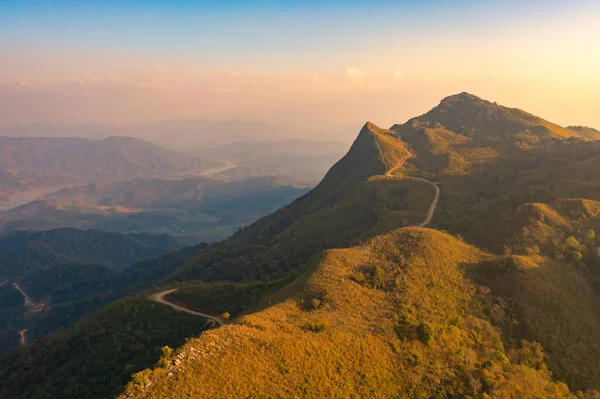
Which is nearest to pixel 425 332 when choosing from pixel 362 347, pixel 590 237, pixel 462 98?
pixel 362 347

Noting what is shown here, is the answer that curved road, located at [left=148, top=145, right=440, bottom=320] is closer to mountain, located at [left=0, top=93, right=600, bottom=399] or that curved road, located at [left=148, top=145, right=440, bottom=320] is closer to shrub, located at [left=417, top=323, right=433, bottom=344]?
mountain, located at [left=0, top=93, right=600, bottom=399]

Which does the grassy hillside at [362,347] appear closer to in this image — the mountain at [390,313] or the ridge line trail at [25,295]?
the mountain at [390,313]

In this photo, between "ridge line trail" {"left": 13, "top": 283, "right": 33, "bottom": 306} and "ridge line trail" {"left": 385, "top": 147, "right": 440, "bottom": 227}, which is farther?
"ridge line trail" {"left": 13, "top": 283, "right": 33, "bottom": 306}

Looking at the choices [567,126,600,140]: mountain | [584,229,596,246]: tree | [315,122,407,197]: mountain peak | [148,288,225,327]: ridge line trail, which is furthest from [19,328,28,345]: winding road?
[567,126,600,140]: mountain

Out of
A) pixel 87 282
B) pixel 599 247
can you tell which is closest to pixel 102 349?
pixel 599 247

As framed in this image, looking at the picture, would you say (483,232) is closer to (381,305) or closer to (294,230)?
(381,305)

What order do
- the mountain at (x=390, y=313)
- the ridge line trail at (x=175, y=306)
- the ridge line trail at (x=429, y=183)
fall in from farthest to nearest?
the ridge line trail at (x=429, y=183), the ridge line trail at (x=175, y=306), the mountain at (x=390, y=313)

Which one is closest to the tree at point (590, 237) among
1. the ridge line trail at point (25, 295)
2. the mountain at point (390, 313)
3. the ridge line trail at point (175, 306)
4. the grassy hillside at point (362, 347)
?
the mountain at point (390, 313)

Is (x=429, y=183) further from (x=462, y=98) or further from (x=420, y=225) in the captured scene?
(x=462, y=98)
